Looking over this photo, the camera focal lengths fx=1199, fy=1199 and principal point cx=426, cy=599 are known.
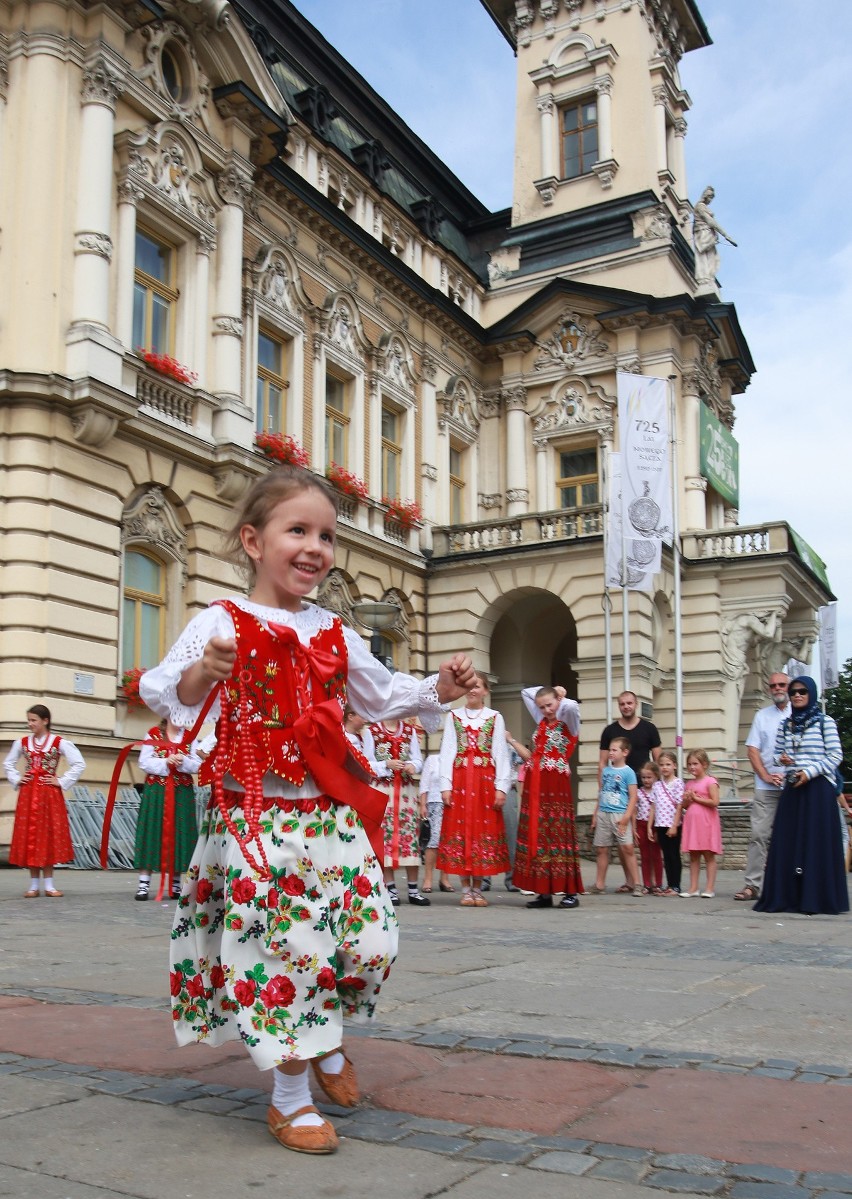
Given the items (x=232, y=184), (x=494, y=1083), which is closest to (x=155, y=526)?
(x=232, y=184)

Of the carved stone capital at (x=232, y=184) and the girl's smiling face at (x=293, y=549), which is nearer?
the girl's smiling face at (x=293, y=549)

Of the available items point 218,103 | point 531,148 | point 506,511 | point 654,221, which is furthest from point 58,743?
point 531,148

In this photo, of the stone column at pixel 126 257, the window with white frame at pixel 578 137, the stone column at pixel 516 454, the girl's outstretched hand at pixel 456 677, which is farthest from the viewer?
the window with white frame at pixel 578 137

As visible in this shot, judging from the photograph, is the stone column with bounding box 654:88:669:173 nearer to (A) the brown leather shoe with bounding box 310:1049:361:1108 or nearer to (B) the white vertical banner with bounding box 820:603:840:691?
(B) the white vertical banner with bounding box 820:603:840:691

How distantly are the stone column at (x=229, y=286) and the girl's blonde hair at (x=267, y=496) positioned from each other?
16.3 meters

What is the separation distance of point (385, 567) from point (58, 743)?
46.3 ft

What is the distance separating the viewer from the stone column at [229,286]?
1959 centimetres

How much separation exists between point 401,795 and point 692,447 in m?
19.7

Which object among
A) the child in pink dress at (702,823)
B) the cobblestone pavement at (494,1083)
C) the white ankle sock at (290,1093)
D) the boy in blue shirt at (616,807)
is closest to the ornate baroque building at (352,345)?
the boy in blue shirt at (616,807)

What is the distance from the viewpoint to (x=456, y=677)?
11.8 feet

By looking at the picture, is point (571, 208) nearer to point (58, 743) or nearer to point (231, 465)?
point (231, 465)

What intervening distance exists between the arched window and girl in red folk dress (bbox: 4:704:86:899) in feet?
18.5

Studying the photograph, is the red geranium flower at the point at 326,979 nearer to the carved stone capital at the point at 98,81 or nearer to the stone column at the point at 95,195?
the stone column at the point at 95,195

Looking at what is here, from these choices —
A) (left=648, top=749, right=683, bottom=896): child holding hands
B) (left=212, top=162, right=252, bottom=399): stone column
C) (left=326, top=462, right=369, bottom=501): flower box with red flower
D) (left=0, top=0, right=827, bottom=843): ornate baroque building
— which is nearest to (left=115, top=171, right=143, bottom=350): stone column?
(left=0, top=0, right=827, bottom=843): ornate baroque building
